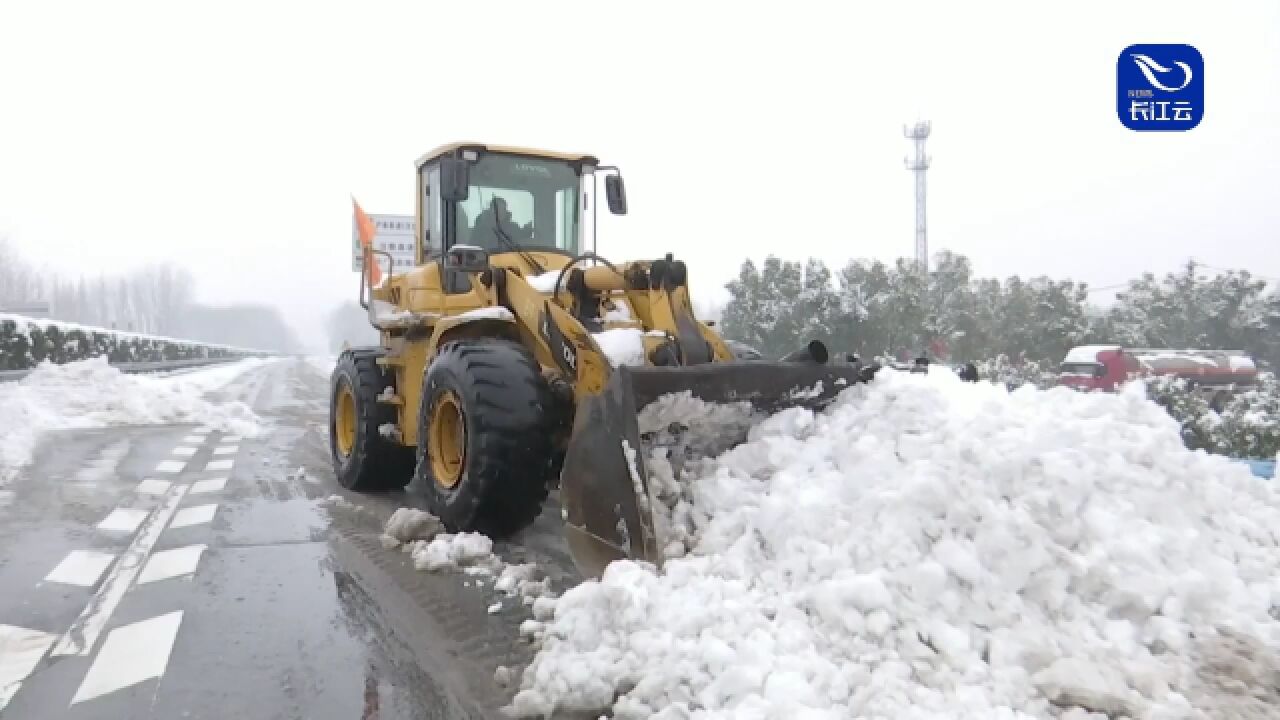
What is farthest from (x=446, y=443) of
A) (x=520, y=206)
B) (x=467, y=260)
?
(x=520, y=206)

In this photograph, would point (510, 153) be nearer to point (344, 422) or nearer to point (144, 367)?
point (344, 422)

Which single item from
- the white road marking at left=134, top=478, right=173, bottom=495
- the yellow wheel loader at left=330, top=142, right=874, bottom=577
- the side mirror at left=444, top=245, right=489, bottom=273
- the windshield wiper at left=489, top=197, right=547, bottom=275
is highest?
the windshield wiper at left=489, top=197, right=547, bottom=275

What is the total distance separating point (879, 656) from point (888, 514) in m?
0.63

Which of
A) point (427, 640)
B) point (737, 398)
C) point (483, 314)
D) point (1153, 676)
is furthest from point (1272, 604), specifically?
point (483, 314)

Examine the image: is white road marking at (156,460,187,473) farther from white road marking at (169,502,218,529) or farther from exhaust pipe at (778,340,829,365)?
exhaust pipe at (778,340,829,365)

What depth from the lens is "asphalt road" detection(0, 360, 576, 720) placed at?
3062 millimetres

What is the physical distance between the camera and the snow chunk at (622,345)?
14.9ft

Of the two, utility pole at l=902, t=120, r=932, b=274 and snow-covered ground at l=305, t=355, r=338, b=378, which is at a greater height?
utility pole at l=902, t=120, r=932, b=274

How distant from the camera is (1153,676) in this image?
262 cm

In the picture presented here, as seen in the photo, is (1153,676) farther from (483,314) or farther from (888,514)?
(483,314)

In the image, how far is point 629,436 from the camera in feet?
12.5

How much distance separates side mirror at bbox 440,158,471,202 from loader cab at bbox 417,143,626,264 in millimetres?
130

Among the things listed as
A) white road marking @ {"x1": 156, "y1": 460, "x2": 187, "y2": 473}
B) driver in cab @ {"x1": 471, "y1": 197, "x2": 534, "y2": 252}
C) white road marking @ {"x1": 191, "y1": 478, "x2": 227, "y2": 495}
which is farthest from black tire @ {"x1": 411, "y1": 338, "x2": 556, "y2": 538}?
white road marking @ {"x1": 156, "y1": 460, "x2": 187, "y2": 473}

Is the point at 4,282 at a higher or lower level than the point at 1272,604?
higher
